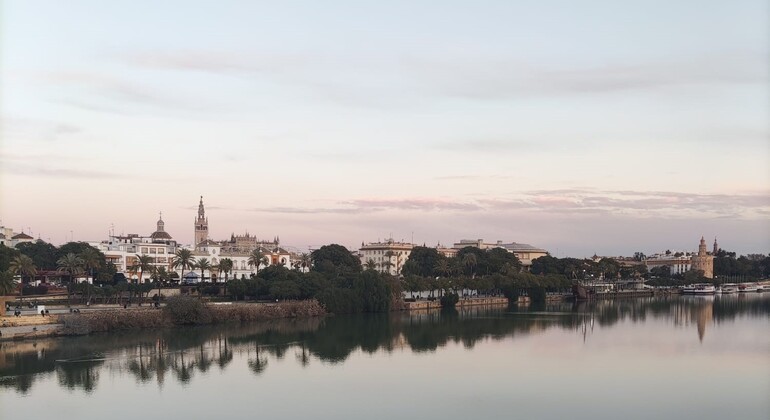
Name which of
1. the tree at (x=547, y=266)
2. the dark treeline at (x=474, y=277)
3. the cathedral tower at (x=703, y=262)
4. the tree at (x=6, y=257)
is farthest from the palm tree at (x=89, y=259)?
the cathedral tower at (x=703, y=262)

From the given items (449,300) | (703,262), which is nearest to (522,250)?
(703,262)

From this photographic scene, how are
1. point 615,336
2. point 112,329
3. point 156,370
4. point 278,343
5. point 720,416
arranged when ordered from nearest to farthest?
point 720,416
point 156,370
point 278,343
point 112,329
point 615,336

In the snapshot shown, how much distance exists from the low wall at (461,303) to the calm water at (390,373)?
1376 centimetres

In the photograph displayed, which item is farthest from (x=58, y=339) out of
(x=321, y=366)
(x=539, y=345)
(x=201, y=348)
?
(x=539, y=345)

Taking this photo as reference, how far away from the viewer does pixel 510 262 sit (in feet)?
311

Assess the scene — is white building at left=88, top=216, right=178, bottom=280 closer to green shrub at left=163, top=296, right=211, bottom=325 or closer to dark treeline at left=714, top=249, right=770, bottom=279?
green shrub at left=163, top=296, right=211, bottom=325

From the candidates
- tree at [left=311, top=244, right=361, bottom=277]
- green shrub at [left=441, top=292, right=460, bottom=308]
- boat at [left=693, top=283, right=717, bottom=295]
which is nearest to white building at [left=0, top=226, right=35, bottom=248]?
tree at [left=311, top=244, right=361, bottom=277]

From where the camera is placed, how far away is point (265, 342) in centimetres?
3872

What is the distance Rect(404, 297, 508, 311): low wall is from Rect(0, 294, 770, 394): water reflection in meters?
2.61

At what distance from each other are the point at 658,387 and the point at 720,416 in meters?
4.30

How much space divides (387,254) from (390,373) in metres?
80.6

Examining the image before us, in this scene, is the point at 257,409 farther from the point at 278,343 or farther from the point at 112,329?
the point at 112,329

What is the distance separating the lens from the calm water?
24.2m

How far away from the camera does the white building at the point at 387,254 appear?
363 ft
